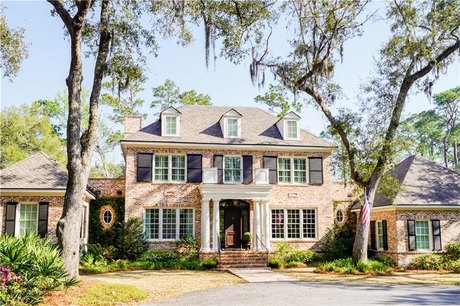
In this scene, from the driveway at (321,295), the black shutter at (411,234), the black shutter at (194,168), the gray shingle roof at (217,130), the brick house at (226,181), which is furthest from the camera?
the gray shingle roof at (217,130)

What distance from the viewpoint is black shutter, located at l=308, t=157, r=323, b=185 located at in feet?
77.6

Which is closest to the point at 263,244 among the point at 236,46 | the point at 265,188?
the point at 265,188

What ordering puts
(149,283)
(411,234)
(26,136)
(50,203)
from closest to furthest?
(149,283) → (50,203) → (411,234) → (26,136)

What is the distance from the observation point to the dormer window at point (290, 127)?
78.9 feet

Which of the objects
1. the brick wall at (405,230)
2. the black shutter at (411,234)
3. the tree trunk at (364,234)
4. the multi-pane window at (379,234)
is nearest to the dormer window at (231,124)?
the tree trunk at (364,234)

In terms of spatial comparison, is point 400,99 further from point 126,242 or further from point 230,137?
point 126,242

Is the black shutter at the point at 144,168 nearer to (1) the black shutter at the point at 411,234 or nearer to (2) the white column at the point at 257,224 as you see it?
(2) the white column at the point at 257,224

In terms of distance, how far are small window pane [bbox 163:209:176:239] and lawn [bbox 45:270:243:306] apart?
11.0 feet

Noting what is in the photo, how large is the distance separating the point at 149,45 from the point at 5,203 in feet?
31.7

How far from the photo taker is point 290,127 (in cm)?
2416

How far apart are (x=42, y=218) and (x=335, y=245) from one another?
13659mm

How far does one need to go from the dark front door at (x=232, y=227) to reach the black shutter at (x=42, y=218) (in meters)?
8.52

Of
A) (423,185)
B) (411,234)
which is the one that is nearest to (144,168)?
(411,234)

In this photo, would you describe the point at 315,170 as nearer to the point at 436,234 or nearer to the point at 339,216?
the point at 339,216
